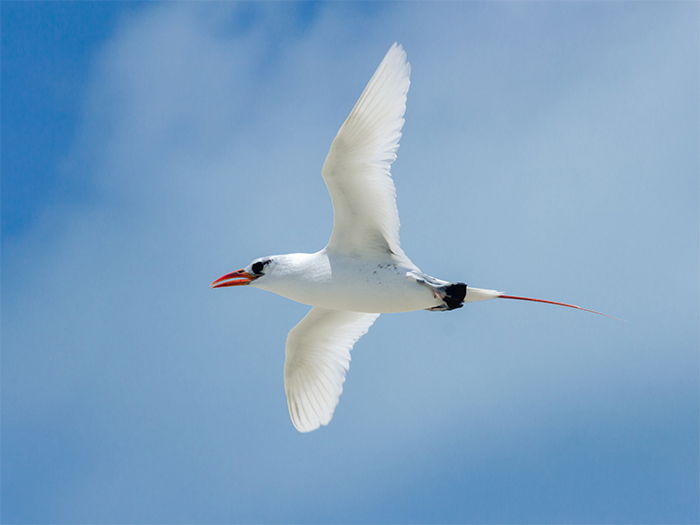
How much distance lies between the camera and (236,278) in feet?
52.7

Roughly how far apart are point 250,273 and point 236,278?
0.27 meters

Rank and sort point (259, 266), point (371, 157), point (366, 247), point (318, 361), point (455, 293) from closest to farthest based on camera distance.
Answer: point (371, 157) → point (455, 293) → point (366, 247) → point (259, 266) → point (318, 361)

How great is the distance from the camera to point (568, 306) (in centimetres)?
1463

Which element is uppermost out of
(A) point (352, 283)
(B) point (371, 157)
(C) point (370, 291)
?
(B) point (371, 157)

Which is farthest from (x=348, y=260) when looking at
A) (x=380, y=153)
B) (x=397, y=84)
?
(x=397, y=84)

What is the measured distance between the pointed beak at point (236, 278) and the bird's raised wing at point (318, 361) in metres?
1.59

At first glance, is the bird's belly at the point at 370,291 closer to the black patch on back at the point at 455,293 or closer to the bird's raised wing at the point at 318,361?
the black patch on back at the point at 455,293

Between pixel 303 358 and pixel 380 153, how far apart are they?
169 inches

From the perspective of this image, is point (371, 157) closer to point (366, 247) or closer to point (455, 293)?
point (366, 247)

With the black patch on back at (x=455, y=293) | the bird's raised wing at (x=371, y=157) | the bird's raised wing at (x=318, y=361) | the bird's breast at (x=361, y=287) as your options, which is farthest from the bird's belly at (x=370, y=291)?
the bird's raised wing at (x=318, y=361)

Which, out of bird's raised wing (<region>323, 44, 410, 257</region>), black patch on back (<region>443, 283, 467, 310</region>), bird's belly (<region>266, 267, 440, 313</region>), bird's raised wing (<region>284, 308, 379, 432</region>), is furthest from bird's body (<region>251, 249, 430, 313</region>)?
bird's raised wing (<region>284, 308, 379, 432</region>)

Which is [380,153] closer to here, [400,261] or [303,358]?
[400,261]

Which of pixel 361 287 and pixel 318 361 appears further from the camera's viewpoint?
pixel 318 361

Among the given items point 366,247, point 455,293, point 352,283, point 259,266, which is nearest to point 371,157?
point 366,247
